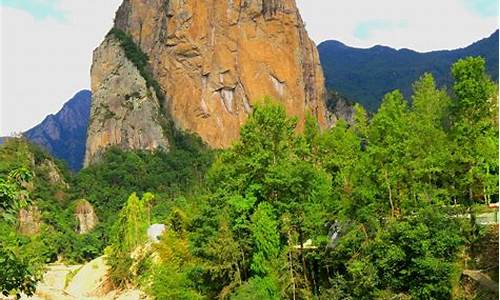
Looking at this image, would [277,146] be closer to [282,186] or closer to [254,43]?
[282,186]

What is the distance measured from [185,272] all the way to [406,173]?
10.8 m

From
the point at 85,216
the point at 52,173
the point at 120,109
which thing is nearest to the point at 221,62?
the point at 120,109

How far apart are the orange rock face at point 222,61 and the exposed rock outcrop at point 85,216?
32.3 m

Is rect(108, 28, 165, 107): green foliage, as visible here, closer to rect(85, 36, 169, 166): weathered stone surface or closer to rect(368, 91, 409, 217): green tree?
rect(85, 36, 169, 166): weathered stone surface

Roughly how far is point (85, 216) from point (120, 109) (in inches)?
1400

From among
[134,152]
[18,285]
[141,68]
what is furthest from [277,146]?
[141,68]

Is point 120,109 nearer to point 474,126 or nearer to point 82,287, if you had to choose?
point 82,287

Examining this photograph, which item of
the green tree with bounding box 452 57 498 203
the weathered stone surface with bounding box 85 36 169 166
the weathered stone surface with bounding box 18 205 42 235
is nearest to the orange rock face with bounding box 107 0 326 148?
the weathered stone surface with bounding box 85 36 169 166

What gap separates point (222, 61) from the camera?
4695 inches

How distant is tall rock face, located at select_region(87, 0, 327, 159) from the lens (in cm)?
11856

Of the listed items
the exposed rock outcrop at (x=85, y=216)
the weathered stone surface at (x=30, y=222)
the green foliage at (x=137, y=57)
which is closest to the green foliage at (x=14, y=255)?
the weathered stone surface at (x=30, y=222)

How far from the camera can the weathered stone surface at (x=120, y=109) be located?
387ft

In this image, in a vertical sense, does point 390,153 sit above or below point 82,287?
above

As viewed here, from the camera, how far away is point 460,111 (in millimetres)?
20828
